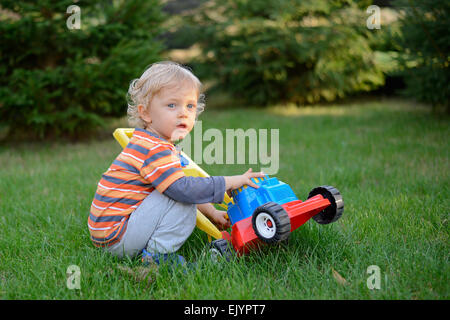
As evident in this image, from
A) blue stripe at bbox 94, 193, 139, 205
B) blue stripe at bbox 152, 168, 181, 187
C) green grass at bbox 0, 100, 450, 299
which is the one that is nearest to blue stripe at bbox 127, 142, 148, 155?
blue stripe at bbox 152, 168, 181, 187

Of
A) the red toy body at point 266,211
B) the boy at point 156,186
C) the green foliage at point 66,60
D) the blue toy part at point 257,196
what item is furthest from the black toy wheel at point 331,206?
the green foliage at point 66,60

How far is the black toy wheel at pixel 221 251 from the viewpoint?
1.89 meters

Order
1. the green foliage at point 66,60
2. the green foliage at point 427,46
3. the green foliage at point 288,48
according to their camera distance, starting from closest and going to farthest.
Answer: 1. the green foliage at point 66,60
2. the green foliage at point 427,46
3. the green foliage at point 288,48

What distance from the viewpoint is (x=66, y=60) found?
438 cm

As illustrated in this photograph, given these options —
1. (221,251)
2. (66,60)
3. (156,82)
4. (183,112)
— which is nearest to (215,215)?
(221,251)

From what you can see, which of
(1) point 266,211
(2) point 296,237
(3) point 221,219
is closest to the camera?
(1) point 266,211

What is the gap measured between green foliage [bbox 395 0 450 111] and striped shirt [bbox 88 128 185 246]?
383 centimetres

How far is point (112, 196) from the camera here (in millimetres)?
1888

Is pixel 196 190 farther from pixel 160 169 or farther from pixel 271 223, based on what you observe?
pixel 271 223

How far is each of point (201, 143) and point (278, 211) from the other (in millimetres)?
3014

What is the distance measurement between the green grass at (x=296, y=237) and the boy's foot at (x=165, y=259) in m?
0.06

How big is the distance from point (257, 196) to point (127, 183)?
61 cm

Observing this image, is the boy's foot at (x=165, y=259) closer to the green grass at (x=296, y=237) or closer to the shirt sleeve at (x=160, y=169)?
the green grass at (x=296, y=237)
